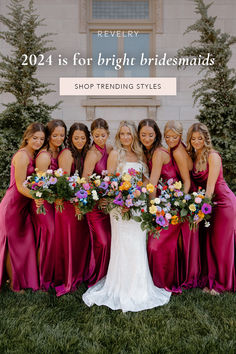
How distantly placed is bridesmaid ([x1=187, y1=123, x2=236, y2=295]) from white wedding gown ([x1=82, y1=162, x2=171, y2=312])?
0.72m

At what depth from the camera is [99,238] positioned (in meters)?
3.97

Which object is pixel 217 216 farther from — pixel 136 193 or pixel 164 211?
pixel 136 193

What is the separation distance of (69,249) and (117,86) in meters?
6.65

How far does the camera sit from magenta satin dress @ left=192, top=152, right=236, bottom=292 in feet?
12.4

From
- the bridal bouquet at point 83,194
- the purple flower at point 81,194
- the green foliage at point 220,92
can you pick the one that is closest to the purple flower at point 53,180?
the bridal bouquet at point 83,194

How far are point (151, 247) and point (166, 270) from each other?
1.18 ft

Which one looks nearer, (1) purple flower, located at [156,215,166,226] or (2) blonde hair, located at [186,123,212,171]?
(1) purple flower, located at [156,215,166,226]

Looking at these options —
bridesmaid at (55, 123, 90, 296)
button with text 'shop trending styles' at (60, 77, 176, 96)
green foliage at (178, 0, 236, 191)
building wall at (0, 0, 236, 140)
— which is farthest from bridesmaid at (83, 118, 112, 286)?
button with text 'shop trending styles' at (60, 77, 176, 96)

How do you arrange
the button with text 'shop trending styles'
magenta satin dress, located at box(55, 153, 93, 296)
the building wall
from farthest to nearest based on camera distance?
the button with text 'shop trending styles'
the building wall
magenta satin dress, located at box(55, 153, 93, 296)

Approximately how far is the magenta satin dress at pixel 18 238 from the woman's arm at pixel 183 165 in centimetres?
182

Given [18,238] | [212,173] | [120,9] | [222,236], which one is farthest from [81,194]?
[120,9]

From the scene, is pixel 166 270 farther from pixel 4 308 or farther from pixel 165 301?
pixel 4 308

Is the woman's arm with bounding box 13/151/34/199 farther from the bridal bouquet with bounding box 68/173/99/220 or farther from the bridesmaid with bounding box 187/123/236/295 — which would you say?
the bridesmaid with bounding box 187/123/236/295

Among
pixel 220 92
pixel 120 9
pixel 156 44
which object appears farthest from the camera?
pixel 120 9
